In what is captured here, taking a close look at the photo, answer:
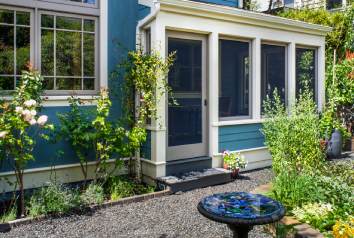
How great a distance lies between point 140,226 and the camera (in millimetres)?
4496

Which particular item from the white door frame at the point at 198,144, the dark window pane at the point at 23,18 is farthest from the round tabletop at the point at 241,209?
the dark window pane at the point at 23,18

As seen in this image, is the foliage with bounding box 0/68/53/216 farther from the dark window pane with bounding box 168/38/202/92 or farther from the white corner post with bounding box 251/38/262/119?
the white corner post with bounding box 251/38/262/119

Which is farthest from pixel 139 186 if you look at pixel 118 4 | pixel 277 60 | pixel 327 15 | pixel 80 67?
pixel 327 15

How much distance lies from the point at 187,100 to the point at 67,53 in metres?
2.23

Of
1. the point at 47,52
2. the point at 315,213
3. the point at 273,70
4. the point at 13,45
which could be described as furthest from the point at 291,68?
the point at 13,45

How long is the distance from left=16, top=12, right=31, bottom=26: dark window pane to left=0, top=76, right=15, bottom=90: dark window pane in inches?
33.6

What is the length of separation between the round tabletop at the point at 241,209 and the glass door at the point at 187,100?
313cm

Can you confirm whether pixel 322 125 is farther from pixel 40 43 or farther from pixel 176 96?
→ pixel 40 43

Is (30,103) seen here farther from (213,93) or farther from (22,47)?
(213,93)

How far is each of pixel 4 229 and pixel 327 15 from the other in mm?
10095

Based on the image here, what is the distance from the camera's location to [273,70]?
8133mm

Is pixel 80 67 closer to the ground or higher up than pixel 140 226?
higher up

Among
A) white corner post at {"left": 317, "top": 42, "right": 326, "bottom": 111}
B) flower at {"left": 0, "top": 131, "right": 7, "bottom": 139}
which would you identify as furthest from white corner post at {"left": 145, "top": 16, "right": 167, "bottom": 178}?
white corner post at {"left": 317, "top": 42, "right": 326, "bottom": 111}

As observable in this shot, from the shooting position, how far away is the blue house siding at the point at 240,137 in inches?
277
